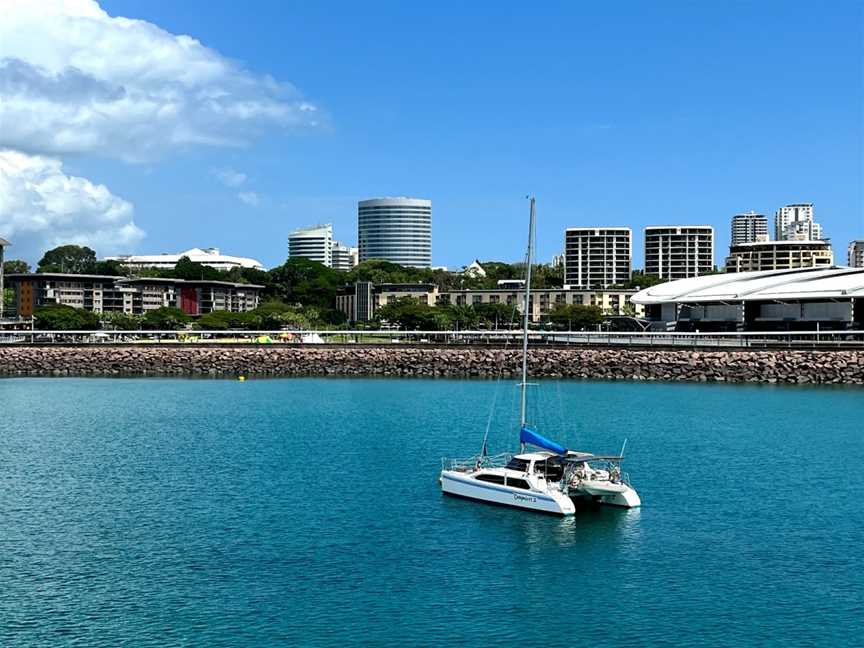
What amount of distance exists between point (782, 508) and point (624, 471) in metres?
7.99

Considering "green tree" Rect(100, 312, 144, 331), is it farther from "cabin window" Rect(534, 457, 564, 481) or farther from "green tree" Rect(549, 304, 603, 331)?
"cabin window" Rect(534, 457, 564, 481)

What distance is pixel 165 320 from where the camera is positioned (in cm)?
17325

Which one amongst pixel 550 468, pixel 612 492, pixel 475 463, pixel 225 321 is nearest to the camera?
pixel 612 492

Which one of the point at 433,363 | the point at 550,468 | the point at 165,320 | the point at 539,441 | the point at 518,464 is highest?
the point at 165,320

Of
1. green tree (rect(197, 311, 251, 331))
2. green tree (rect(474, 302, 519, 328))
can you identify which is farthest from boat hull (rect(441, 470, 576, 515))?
green tree (rect(474, 302, 519, 328))

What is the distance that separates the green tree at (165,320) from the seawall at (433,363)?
62.0 metres

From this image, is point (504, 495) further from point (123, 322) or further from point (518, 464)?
point (123, 322)

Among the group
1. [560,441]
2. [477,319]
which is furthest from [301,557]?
[477,319]

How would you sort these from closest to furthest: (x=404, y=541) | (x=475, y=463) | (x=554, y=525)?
(x=404, y=541) → (x=554, y=525) → (x=475, y=463)

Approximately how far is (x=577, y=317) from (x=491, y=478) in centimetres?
14386

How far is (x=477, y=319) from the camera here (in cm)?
19012

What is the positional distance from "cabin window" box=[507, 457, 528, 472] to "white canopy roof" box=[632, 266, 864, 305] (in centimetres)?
7539

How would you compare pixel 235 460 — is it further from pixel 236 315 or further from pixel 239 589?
pixel 236 315

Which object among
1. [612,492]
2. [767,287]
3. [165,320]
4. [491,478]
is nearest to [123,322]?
[165,320]
